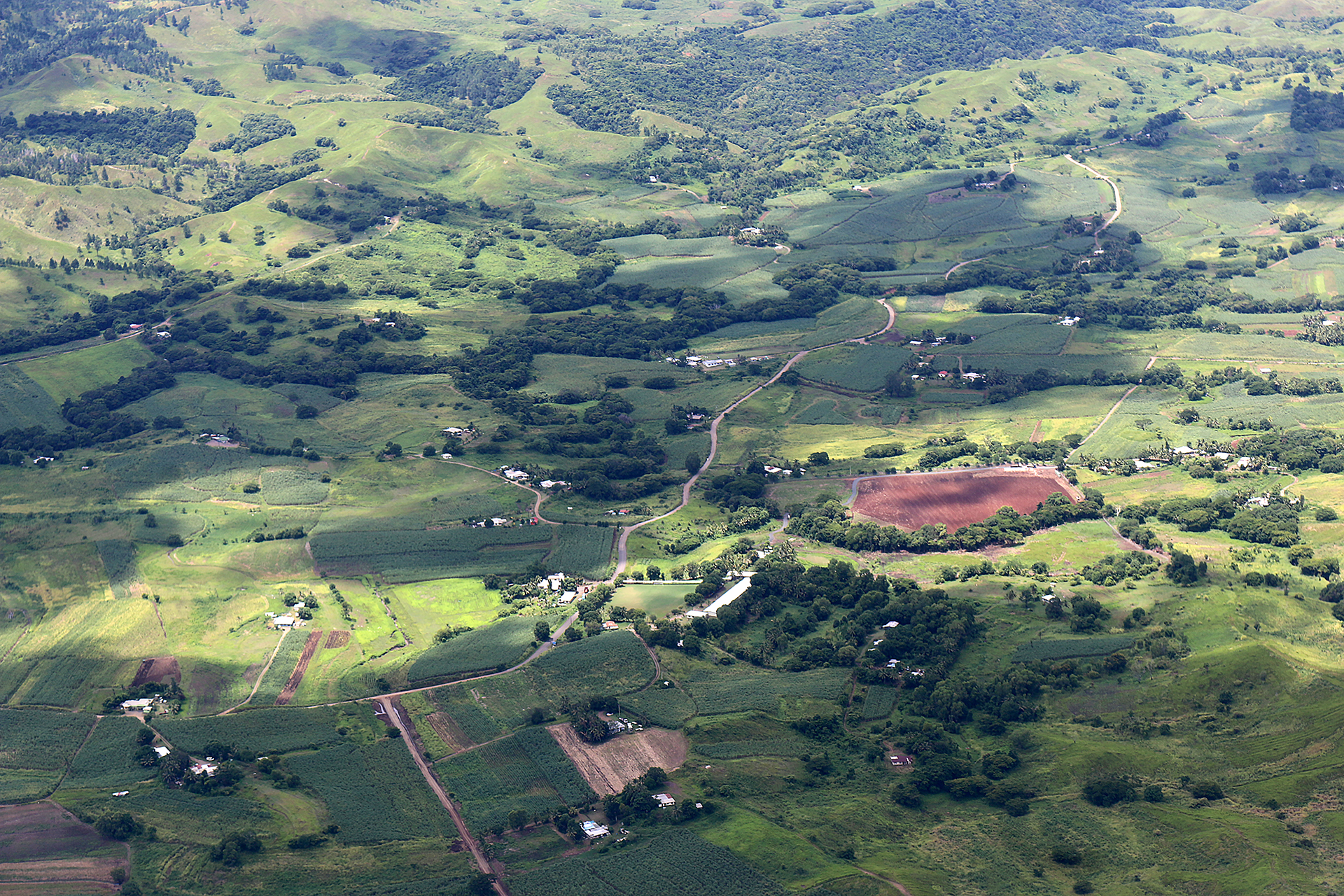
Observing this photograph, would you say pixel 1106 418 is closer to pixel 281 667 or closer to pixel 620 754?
pixel 620 754

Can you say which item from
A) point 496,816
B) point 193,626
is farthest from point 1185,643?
point 193,626

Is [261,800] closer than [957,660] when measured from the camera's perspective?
Yes

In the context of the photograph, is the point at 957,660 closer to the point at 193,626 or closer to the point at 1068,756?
the point at 1068,756

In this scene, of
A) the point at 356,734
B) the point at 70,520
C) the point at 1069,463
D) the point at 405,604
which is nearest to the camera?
the point at 356,734

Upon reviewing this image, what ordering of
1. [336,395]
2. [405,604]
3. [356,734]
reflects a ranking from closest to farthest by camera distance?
1. [356,734]
2. [405,604]
3. [336,395]

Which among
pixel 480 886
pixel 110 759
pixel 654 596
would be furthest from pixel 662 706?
pixel 110 759

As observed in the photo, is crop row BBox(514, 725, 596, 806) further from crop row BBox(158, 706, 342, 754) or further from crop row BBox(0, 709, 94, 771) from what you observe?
crop row BBox(0, 709, 94, 771)
